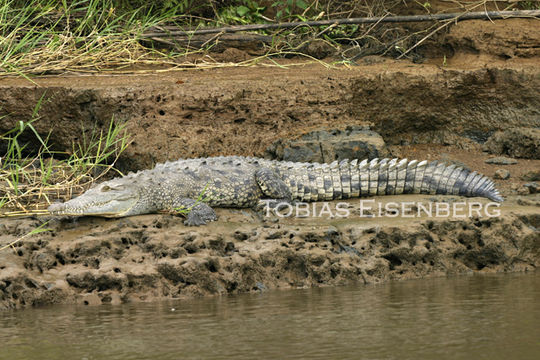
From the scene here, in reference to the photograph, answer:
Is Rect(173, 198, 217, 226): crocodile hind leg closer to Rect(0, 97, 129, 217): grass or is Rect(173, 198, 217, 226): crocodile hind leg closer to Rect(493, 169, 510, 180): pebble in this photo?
Rect(0, 97, 129, 217): grass

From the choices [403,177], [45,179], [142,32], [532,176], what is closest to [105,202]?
[45,179]

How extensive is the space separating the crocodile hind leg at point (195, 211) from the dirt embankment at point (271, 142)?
0.15 meters

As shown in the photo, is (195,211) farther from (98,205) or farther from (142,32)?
(142,32)

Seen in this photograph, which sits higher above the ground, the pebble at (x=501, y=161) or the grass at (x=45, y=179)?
the pebble at (x=501, y=161)

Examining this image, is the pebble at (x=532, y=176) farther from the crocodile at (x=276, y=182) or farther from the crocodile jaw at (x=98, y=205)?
the crocodile jaw at (x=98, y=205)

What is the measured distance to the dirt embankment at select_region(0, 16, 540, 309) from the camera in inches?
217

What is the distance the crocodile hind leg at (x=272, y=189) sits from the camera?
6949mm

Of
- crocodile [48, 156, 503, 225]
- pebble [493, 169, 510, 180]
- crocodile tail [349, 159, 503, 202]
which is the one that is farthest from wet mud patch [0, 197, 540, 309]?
pebble [493, 169, 510, 180]

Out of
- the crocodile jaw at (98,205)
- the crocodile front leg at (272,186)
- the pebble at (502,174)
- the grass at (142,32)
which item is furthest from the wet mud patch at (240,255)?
the grass at (142,32)

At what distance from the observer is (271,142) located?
808cm

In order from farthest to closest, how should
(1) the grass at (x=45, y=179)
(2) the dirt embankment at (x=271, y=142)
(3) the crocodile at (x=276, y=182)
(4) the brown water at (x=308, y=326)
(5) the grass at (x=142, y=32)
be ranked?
(5) the grass at (x=142, y=32) < (3) the crocodile at (x=276, y=182) < (1) the grass at (x=45, y=179) < (2) the dirt embankment at (x=271, y=142) < (4) the brown water at (x=308, y=326)

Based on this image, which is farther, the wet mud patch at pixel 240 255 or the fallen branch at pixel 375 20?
the fallen branch at pixel 375 20

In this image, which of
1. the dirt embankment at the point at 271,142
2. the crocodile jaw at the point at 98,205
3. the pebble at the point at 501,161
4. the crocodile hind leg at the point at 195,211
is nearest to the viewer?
the dirt embankment at the point at 271,142

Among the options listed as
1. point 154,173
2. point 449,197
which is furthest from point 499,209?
point 154,173
